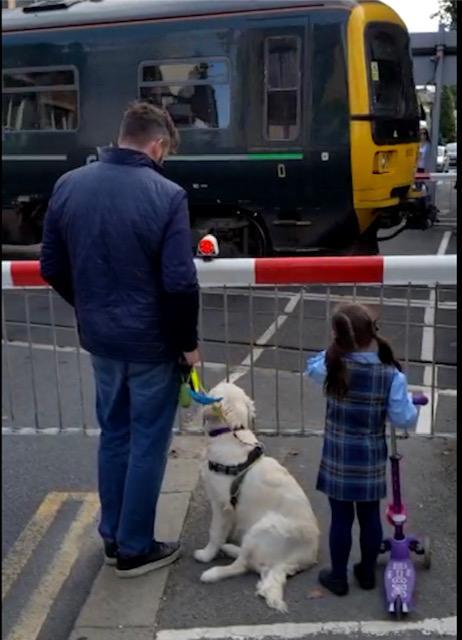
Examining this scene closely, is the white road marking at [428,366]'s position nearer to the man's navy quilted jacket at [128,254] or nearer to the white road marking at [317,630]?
the white road marking at [317,630]

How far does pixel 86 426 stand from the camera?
16.1ft

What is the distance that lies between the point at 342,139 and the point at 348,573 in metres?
6.78

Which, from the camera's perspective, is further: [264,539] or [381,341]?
[264,539]

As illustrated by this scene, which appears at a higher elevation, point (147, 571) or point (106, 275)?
point (106, 275)

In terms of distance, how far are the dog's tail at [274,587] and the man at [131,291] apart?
1.62 feet

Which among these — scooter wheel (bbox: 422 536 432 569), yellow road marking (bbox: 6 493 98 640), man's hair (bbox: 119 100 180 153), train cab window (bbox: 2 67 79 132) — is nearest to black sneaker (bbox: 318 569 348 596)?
scooter wheel (bbox: 422 536 432 569)

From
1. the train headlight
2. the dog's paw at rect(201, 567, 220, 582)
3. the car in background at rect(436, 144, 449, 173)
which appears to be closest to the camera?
the dog's paw at rect(201, 567, 220, 582)

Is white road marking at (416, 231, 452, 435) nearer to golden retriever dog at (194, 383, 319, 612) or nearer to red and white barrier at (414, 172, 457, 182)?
golden retriever dog at (194, 383, 319, 612)

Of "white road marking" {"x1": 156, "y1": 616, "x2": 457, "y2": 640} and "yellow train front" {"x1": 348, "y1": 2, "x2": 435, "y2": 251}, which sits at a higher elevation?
"yellow train front" {"x1": 348, "y1": 2, "x2": 435, "y2": 251}

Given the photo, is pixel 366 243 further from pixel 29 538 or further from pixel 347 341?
pixel 347 341

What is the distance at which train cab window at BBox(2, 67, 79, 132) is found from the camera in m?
10.2

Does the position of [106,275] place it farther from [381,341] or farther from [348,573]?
[348,573]

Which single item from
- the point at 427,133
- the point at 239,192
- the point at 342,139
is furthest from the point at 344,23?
the point at 427,133

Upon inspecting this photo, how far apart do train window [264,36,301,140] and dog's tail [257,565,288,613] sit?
275 inches
